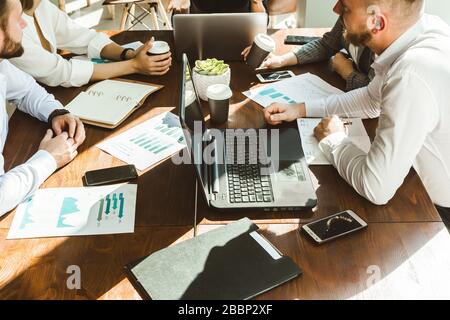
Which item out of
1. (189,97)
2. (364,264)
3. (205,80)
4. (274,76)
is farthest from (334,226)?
(274,76)

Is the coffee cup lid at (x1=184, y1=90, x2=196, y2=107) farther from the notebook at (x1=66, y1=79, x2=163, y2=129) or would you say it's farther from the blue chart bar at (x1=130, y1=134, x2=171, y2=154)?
the notebook at (x1=66, y1=79, x2=163, y2=129)

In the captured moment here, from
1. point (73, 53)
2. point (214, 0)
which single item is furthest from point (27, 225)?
point (214, 0)

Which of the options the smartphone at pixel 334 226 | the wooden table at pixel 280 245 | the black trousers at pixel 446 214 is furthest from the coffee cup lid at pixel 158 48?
the black trousers at pixel 446 214

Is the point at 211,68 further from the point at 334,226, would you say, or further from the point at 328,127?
the point at 334,226

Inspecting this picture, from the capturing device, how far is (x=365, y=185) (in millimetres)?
1161

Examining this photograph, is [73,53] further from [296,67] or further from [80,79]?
[296,67]

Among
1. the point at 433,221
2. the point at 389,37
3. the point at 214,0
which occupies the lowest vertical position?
the point at 214,0

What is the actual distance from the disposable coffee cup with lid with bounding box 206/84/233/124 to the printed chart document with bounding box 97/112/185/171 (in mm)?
128

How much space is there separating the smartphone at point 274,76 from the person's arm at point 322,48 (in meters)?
0.09

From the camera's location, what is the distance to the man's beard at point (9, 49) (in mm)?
1442

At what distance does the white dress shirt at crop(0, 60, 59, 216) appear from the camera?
1197 millimetres

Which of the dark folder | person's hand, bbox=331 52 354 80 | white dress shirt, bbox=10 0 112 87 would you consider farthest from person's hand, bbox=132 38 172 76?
the dark folder

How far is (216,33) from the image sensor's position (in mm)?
1826
